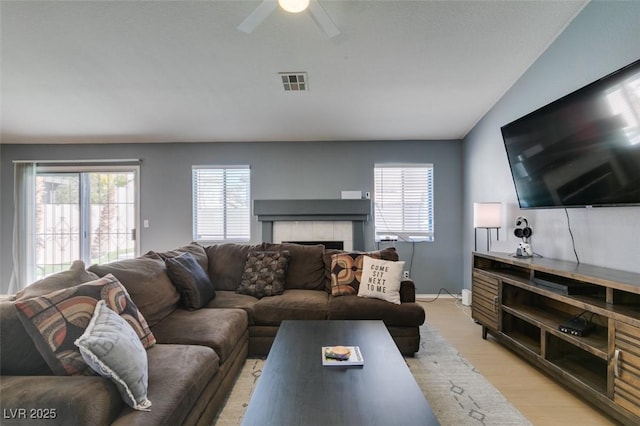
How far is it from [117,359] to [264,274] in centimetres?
170

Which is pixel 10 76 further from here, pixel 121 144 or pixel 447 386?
pixel 447 386

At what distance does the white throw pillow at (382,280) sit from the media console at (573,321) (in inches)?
37.2

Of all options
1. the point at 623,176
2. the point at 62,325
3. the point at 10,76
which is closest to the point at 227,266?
the point at 62,325

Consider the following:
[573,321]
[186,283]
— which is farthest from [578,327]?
[186,283]

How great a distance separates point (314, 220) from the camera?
4.31 m

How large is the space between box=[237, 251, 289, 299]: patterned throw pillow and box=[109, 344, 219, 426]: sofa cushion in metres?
1.04

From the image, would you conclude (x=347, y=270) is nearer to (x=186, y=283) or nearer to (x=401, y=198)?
(x=186, y=283)

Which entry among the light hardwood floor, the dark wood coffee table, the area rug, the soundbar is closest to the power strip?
the soundbar

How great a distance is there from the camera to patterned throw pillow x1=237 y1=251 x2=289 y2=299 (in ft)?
9.00

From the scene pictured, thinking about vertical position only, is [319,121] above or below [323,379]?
above

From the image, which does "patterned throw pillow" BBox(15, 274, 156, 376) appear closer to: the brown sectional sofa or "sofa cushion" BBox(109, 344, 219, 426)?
the brown sectional sofa

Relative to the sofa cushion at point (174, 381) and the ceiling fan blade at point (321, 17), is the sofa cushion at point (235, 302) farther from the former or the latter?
the ceiling fan blade at point (321, 17)

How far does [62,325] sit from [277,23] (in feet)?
7.94

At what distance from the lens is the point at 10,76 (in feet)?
9.78
